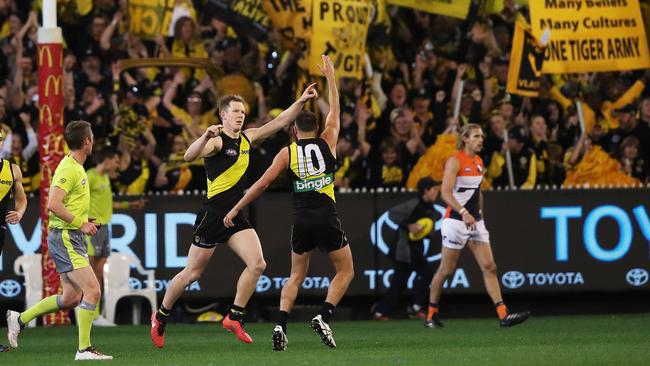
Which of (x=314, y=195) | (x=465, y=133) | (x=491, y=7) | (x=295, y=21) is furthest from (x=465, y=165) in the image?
(x=491, y=7)

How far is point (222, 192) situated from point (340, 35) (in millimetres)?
5679

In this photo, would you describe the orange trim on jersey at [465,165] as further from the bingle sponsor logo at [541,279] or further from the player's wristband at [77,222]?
the player's wristband at [77,222]

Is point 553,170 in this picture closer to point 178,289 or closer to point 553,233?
point 553,233

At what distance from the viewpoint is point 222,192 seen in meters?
13.6

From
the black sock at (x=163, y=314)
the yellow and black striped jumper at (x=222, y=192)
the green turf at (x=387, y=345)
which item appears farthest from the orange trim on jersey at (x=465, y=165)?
the black sock at (x=163, y=314)

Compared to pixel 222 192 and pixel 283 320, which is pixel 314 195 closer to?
pixel 222 192

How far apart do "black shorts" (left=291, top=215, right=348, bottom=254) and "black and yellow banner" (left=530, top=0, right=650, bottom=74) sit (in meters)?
7.02

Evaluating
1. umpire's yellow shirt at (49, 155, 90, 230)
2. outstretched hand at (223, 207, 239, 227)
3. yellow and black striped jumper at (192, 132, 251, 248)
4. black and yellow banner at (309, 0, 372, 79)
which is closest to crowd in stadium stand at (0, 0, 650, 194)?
black and yellow banner at (309, 0, 372, 79)

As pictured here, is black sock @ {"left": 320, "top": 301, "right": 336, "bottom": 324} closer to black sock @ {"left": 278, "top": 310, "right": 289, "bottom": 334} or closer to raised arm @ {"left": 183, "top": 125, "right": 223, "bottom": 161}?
black sock @ {"left": 278, "top": 310, "right": 289, "bottom": 334}

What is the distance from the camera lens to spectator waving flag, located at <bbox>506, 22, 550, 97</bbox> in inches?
761

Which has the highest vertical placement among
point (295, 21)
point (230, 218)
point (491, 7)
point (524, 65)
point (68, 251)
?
point (491, 7)

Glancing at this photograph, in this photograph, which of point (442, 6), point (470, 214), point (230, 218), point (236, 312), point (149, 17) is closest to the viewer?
point (230, 218)

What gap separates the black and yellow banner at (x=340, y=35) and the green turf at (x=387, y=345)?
11.1ft

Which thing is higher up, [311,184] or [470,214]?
[311,184]
